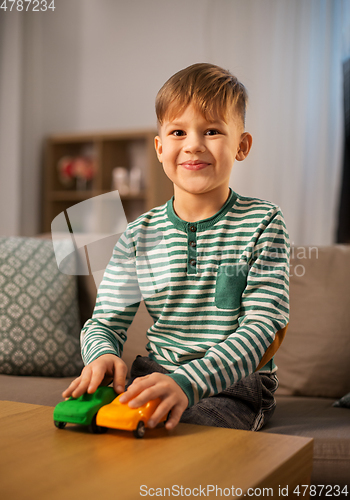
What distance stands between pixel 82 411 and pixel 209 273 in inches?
11.5

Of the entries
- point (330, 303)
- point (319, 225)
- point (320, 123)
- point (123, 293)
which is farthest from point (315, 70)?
point (123, 293)

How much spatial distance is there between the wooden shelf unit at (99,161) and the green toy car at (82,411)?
8.09ft

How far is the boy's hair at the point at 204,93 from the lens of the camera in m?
0.68

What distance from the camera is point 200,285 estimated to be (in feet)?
2.37

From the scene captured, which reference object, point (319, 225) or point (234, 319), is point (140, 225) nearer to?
point (234, 319)

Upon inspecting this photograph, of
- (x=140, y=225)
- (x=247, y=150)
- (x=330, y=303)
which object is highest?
(x=247, y=150)

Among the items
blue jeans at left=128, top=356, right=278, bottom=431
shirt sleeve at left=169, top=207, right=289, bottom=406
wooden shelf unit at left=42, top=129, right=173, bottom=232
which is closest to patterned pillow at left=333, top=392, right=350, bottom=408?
blue jeans at left=128, top=356, right=278, bottom=431

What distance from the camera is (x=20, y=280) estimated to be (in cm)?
119

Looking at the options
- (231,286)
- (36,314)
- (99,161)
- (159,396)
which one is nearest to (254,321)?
(231,286)

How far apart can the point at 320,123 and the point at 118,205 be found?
174 cm

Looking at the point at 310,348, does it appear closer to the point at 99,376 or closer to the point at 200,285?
the point at 200,285

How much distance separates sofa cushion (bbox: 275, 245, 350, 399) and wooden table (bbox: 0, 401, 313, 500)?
588 millimetres

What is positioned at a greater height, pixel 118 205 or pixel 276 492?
pixel 118 205

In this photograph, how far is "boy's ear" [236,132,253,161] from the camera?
2.41 ft
